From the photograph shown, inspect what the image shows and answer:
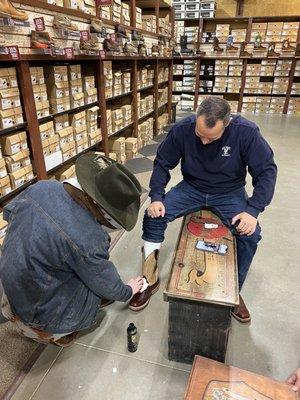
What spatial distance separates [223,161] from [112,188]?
107 cm


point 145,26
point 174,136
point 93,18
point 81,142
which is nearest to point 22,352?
point 174,136

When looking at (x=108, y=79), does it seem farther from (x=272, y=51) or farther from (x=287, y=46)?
(x=287, y=46)

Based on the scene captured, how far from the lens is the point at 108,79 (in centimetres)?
376

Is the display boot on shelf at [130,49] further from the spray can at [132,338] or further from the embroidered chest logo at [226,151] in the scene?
the spray can at [132,338]

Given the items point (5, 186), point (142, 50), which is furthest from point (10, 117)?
point (142, 50)

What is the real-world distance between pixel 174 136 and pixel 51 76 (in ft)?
4.86

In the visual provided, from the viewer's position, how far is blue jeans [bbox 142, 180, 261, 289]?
1.86 m

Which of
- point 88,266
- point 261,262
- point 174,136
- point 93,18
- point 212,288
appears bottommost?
point 261,262

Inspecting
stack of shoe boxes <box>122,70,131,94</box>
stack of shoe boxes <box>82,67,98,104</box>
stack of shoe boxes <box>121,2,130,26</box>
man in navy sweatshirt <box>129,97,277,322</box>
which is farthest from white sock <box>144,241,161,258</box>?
stack of shoe boxes <box>121,2,130,26</box>

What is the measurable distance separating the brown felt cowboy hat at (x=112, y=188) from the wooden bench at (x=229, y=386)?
0.72 meters

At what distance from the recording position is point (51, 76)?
2762 millimetres

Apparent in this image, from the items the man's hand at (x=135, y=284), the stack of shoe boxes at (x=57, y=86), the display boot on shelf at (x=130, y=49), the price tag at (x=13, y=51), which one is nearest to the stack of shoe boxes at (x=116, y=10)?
the display boot on shelf at (x=130, y=49)

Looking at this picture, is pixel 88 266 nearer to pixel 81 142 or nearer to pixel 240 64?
pixel 81 142

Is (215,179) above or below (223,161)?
below
